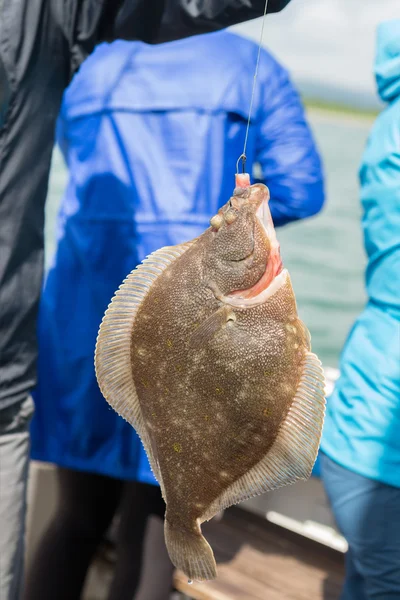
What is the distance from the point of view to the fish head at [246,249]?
123 cm

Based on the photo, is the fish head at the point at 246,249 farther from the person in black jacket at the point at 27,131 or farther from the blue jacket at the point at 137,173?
the blue jacket at the point at 137,173

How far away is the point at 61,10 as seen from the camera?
190 centimetres

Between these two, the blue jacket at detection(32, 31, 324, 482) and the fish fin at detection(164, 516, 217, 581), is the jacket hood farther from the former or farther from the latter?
the fish fin at detection(164, 516, 217, 581)

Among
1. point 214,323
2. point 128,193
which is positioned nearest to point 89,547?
point 128,193

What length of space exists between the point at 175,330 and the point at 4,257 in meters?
0.79

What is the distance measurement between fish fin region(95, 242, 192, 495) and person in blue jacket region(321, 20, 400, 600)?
0.80 metres

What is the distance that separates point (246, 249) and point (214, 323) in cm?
15

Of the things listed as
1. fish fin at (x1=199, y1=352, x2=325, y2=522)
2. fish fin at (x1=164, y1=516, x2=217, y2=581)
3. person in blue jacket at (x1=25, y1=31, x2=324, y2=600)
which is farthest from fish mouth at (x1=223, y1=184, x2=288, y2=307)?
person in blue jacket at (x1=25, y1=31, x2=324, y2=600)

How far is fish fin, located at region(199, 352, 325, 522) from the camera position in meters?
1.24

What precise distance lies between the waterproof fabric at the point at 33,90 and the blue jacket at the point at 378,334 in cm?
49

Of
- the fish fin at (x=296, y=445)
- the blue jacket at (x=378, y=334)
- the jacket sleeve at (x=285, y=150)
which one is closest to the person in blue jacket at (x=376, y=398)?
the blue jacket at (x=378, y=334)

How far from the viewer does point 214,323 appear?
48.7 inches

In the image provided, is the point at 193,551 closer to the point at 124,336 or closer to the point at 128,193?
the point at 124,336

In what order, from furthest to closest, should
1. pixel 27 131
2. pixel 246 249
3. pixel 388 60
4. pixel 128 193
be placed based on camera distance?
1. pixel 128 193
2. pixel 388 60
3. pixel 27 131
4. pixel 246 249
